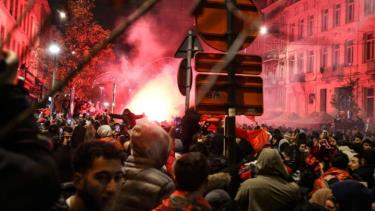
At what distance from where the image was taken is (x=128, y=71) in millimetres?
49031

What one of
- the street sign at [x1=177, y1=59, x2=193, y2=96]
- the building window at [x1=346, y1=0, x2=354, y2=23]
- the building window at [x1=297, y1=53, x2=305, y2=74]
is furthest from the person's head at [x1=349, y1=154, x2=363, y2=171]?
the building window at [x1=297, y1=53, x2=305, y2=74]

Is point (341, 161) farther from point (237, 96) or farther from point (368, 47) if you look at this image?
point (368, 47)

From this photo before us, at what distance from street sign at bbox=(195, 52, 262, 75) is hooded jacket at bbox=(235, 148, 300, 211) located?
43.7 inches

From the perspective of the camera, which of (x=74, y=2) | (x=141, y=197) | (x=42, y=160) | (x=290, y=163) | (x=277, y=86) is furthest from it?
(x=277, y=86)

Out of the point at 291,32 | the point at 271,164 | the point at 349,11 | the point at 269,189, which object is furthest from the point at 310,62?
the point at 269,189

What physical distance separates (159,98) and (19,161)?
98.4ft

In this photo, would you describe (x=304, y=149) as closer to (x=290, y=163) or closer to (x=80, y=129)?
(x=290, y=163)

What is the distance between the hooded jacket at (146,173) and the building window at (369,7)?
111 ft

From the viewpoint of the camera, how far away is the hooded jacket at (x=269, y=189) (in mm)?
4578

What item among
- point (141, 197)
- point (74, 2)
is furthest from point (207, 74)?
point (74, 2)

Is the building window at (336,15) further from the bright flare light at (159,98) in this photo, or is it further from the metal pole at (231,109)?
the metal pole at (231,109)

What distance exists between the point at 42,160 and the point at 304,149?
1007 cm

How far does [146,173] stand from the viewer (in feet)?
10.7

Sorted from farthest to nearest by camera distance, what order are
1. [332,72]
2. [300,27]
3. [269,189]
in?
[300,27] → [332,72] → [269,189]
